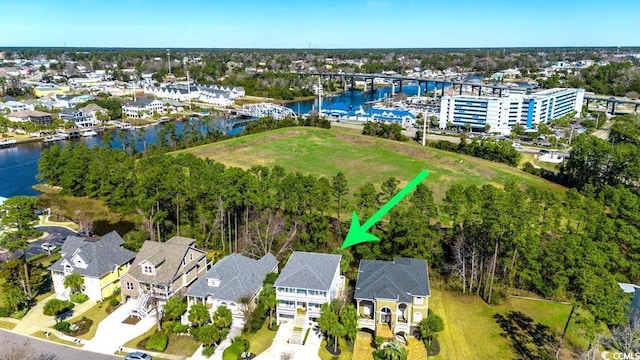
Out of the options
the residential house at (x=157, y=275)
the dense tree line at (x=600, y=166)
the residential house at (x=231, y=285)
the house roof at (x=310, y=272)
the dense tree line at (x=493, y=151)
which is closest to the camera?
the house roof at (x=310, y=272)

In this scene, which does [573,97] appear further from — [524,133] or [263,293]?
[263,293]

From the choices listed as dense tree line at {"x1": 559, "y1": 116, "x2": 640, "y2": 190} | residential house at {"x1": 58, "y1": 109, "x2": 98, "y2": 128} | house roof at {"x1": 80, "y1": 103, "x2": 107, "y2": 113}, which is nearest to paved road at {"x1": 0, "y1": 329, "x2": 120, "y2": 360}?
dense tree line at {"x1": 559, "y1": 116, "x2": 640, "y2": 190}

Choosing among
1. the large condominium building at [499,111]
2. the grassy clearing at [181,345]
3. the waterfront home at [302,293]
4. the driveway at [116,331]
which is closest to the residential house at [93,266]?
the driveway at [116,331]

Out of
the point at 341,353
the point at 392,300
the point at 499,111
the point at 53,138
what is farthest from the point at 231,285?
the point at 499,111

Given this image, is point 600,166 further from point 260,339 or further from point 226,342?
point 226,342

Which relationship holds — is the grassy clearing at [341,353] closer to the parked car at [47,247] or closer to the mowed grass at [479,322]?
the mowed grass at [479,322]

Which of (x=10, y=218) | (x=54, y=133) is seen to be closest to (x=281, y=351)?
(x=10, y=218)
